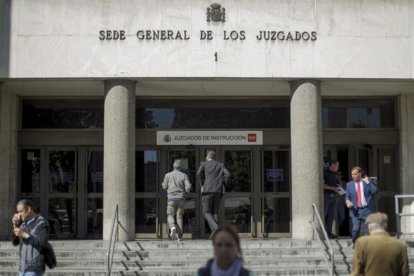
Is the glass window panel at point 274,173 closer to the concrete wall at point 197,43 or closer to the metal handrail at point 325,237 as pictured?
the metal handrail at point 325,237

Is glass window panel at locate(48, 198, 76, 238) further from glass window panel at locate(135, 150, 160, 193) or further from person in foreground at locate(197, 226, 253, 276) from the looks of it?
person in foreground at locate(197, 226, 253, 276)

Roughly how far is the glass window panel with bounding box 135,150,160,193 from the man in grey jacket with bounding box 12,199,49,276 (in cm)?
882

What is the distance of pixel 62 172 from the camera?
16.8 metres

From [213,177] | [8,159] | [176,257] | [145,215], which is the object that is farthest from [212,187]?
[8,159]

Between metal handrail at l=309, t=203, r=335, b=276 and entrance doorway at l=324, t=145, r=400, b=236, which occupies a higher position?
entrance doorway at l=324, t=145, r=400, b=236

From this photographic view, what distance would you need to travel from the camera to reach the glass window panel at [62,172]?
16.8 meters

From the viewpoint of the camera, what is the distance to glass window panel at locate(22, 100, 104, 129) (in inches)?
663

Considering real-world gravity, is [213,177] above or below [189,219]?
above

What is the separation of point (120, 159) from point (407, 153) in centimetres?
712

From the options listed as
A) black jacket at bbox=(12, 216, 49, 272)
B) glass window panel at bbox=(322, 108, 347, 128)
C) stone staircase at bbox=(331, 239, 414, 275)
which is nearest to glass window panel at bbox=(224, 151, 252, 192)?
glass window panel at bbox=(322, 108, 347, 128)

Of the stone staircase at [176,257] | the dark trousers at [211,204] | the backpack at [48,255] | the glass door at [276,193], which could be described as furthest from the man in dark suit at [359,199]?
the backpack at [48,255]

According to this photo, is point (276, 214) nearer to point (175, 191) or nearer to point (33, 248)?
point (175, 191)

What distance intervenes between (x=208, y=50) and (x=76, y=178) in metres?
4.97

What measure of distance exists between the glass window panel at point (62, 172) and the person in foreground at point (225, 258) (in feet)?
41.3
